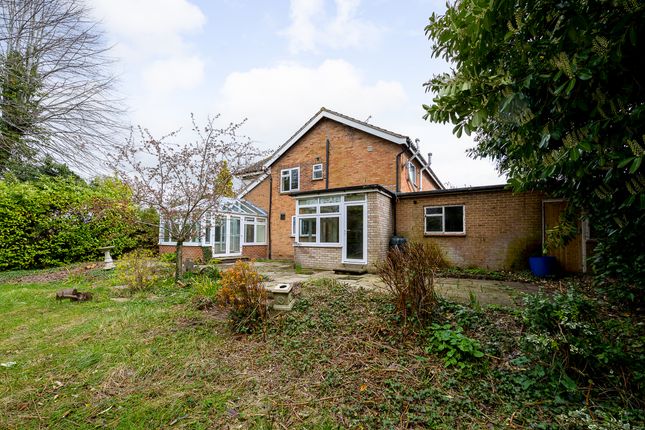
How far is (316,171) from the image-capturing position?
14711 mm

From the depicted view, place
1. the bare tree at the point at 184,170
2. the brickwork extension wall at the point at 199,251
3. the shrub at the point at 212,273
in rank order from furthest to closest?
the brickwork extension wall at the point at 199,251 → the shrub at the point at 212,273 → the bare tree at the point at 184,170

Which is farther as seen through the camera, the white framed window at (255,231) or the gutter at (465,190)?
the white framed window at (255,231)

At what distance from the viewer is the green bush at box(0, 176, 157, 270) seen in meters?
10.3

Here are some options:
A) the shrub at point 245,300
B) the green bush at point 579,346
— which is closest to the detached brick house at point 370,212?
the shrub at point 245,300

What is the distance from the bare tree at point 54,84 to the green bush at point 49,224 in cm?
359

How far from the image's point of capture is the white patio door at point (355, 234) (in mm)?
9922

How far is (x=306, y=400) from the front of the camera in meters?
2.71

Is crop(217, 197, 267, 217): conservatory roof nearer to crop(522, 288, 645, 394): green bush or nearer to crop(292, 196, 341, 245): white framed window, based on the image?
crop(292, 196, 341, 245): white framed window

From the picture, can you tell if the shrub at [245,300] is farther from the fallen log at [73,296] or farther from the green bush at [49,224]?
the green bush at [49,224]

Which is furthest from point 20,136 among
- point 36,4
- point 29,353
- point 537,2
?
point 537,2

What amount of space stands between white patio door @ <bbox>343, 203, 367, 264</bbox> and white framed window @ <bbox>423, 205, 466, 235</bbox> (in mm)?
2795

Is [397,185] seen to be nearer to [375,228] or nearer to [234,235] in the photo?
[375,228]

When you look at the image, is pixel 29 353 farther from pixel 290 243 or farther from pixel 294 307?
pixel 290 243

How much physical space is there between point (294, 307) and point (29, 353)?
3591 mm
